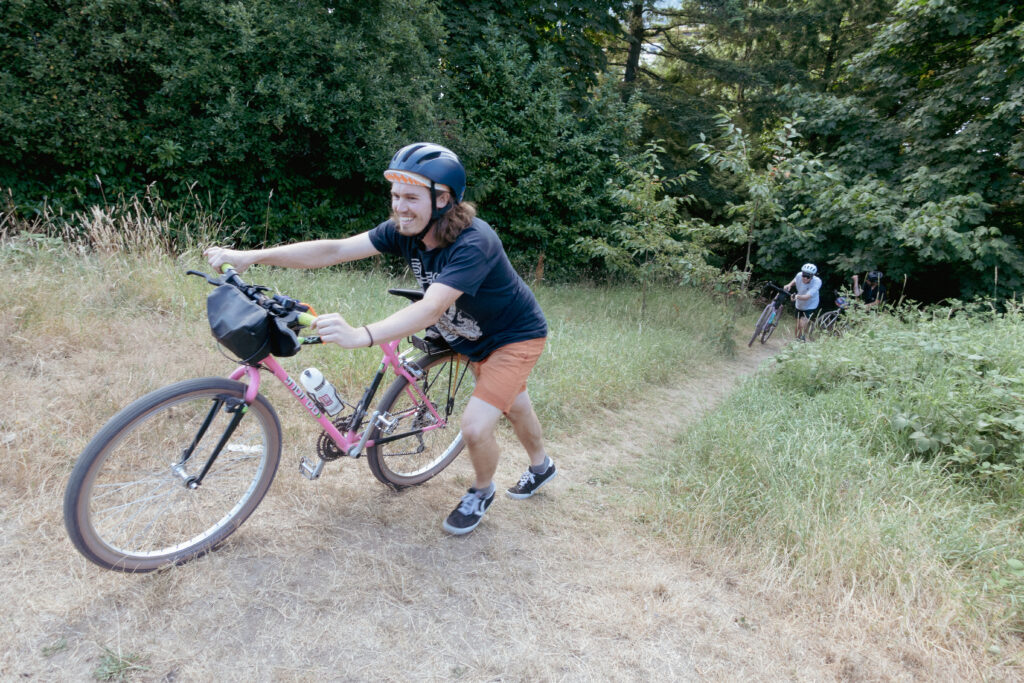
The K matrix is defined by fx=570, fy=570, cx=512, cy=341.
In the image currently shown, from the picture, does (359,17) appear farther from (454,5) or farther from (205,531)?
(205,531)

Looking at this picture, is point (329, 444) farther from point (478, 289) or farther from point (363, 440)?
point (478, 289)

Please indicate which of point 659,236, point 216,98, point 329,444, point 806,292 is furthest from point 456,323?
point 806,292

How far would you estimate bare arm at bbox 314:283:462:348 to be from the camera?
2.15m

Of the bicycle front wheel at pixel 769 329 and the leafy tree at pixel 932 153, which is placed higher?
the leafy tree at pixel 932 153

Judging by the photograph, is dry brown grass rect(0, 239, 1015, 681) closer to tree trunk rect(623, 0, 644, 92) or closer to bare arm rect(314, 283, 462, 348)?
bare arm rect(314, 283, 462, 348)

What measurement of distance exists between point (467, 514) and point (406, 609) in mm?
688

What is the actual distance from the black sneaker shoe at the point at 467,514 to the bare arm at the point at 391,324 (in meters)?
1.21

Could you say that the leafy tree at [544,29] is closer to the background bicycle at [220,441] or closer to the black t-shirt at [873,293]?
the black t-shirt at [873,293]

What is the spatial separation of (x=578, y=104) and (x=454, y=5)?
145 inches

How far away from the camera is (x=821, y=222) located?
14398 mm

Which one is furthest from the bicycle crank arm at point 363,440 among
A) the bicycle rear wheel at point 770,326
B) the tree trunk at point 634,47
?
the tree trunk at point 634,47

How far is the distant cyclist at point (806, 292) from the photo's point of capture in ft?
35.5

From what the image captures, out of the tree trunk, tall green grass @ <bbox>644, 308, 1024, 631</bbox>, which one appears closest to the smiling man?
tall green grass @ <bbox>644, 308, 1024, 631</bbox>

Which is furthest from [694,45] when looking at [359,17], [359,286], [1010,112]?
[359,286]
